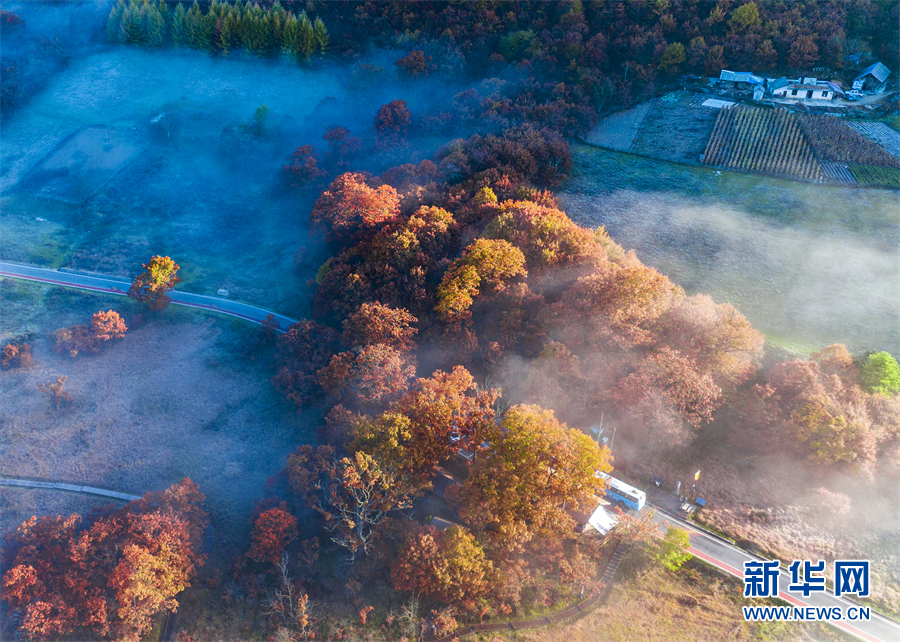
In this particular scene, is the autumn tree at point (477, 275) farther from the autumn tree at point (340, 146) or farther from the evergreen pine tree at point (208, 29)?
the evergreen pine tree at point (208, 29)

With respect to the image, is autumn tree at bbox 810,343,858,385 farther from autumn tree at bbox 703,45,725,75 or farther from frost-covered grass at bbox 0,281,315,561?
autumn tree at bbox 703,45,725,75

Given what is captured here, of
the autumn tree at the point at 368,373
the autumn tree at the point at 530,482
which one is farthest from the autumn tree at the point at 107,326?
the autumn tree at the point at 530,482

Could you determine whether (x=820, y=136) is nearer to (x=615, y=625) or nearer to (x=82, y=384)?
(x=615, y=625)

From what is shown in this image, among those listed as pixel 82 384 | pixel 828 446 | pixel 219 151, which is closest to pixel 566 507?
pixel 828 446

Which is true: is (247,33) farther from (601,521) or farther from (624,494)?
(601,521)

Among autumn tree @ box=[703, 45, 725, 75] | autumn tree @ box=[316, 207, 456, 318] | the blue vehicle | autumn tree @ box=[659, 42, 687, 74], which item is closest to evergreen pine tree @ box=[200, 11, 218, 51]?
autumn tree @ box=[316, 207, 456, 318]

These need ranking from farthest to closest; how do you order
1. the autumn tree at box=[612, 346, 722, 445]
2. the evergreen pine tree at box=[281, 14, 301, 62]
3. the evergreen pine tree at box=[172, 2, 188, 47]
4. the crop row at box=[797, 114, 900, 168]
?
1. the evergreen pine tree at box=[172, 2, 188, 47]
2. the evergreen pine tree at box=[281, 14, 301, 62]
3. the crop row at box=[797, 114, 900, 168]
4. the autumn tree at box=[612, 346, 722, 445]
